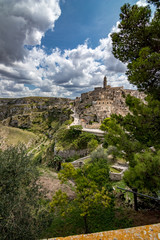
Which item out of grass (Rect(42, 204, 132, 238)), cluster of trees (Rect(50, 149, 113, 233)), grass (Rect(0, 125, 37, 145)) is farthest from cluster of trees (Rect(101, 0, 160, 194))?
grass (Rect(0, 125, 37, 145))

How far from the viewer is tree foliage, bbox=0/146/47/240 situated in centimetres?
384

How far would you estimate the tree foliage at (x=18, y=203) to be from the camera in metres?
3.84

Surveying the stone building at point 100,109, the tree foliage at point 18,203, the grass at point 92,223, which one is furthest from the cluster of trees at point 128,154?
the stone building at point 100,109

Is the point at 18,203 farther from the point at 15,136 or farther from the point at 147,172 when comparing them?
the point at 15,136

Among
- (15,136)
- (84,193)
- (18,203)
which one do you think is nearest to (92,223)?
(84,193)

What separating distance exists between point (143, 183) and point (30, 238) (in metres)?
4.42

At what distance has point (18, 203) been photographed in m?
4.16

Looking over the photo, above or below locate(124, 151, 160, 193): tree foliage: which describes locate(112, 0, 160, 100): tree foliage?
above

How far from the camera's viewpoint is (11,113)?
520 feet

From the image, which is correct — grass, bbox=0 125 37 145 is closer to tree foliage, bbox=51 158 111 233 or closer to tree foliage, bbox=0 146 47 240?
tree foliage, bbox=0 146 47 240

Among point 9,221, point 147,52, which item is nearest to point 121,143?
point 147,52

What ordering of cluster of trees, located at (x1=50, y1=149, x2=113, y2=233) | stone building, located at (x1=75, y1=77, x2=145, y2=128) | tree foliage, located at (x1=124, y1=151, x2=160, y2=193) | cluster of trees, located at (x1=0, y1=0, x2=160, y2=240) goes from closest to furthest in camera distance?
tree foliage, located at (x1=124, y1=151, x2=160, y2=193)
cluster of trees, located at (x1=0, y1=0, x2=160, y2=240)
cluster of trees, located at (x1=50, y1=149, x2=113, y2=233)
stone building, located at (x1=75, y1=77, x2=145, y2=128)

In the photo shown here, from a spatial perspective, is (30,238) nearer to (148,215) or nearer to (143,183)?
(143,183)

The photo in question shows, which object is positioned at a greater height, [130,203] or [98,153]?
[98,153]
